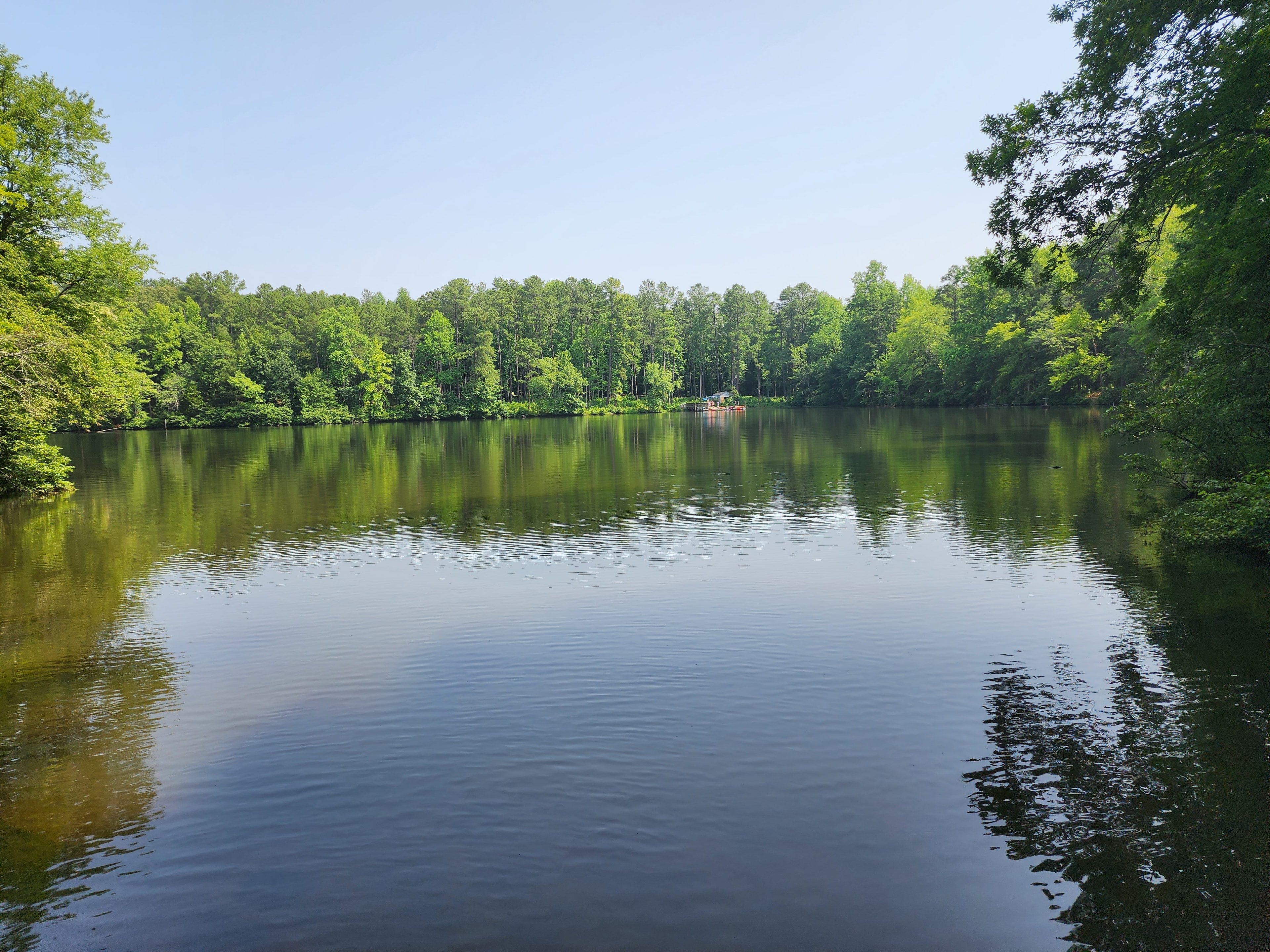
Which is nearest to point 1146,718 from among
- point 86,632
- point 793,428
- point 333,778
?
point 333,778

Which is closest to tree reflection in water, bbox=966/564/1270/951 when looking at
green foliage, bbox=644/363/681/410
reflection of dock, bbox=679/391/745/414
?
reflection of dock, bbox=679/391/745/414

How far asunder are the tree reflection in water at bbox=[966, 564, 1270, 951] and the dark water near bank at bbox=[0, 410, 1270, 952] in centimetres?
4

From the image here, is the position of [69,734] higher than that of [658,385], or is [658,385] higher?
[658,385]

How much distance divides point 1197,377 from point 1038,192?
6.37m

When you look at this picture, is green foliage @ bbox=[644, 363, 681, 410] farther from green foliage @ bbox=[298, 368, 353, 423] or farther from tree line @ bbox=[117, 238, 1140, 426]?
green foliage @ bbox=[298, 368, 353, 423]

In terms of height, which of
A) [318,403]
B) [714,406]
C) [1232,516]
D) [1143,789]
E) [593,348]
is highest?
→ [593,348]

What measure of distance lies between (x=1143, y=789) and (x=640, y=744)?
566cm

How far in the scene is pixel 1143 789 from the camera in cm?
852

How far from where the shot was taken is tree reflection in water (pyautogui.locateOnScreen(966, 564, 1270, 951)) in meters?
6.61

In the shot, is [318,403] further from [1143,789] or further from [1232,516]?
[1143,789]

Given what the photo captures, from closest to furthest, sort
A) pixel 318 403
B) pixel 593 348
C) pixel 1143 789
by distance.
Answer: pixel 1143 789
pixel 318 403
pixel 593 348

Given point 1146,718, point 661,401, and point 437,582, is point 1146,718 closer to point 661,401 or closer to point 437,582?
point 437,582

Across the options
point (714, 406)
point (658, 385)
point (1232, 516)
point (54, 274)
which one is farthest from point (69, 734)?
point (658, 385)

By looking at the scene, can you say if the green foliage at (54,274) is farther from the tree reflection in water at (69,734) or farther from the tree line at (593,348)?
the tree line at (593,348)
